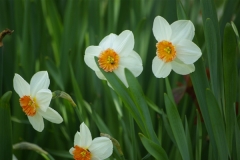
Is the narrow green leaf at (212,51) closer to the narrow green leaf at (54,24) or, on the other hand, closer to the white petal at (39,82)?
the white petal at (39,82)

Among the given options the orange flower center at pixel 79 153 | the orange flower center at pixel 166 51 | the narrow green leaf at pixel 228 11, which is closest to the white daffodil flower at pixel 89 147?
the orange flower center at pixel 79 153

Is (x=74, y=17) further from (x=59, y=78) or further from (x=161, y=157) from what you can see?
(x=161, y=157)

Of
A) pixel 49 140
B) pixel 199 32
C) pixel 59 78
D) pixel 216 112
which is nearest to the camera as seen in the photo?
pixel 216 112

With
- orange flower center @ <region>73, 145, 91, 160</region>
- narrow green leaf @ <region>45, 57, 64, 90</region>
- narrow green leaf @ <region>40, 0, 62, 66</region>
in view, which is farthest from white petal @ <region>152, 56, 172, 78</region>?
narrow green leaf @ <region>40, 0, 62, 66</region>

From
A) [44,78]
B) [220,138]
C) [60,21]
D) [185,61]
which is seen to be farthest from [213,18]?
[60,21]

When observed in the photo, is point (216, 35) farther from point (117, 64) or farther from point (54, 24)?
point (54, 24)

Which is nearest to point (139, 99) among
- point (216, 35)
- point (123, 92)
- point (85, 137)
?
point (123, 92)
